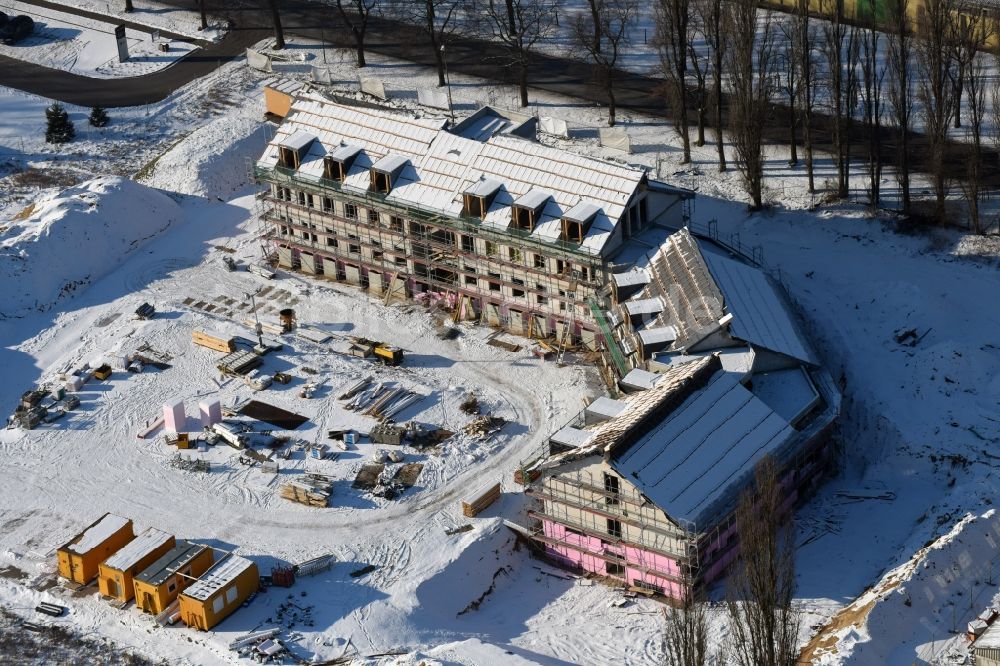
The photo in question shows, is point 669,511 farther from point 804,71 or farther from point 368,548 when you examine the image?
point 804,71

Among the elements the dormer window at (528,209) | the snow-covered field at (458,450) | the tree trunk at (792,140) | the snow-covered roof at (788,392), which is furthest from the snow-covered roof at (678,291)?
the tree trunk at (792,140)

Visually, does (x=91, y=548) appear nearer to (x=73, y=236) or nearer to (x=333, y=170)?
(x=333, y=170)

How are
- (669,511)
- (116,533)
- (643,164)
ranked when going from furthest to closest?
(643,164), (116,533), (669,511)

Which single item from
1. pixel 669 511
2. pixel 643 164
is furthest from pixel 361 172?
pixel 669 511

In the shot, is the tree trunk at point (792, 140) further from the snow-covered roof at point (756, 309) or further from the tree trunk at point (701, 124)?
the snow-covered roof at point (756, 309)

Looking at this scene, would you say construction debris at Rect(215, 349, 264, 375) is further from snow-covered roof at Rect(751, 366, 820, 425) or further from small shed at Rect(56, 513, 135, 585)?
snow-covered roof at Rect(751, 366, 820, 425)
